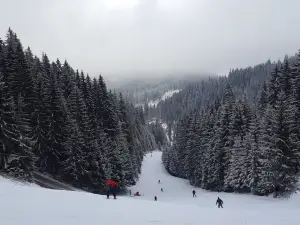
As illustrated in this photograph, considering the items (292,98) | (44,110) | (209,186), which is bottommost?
(209,186)

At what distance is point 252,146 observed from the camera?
4212 cm

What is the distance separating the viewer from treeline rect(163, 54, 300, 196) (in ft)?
120

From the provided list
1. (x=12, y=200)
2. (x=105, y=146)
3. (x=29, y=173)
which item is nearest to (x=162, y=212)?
(x=12, y=200)

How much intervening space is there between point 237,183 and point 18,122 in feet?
106

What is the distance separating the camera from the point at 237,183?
44.6 m

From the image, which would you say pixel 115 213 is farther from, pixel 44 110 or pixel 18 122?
pixel 44 110

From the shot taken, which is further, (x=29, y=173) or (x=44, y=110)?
(x=44, y=110)

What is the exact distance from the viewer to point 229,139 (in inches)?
1917

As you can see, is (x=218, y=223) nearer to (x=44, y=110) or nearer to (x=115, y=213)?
(x=115, y=213)

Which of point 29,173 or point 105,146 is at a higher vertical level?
point 105,146

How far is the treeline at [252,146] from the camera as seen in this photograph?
3669 cm

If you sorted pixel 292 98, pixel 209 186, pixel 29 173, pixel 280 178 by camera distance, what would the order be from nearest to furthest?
pixel 29 173, pixel 280 178, pixel 292 98, pixel 209 186

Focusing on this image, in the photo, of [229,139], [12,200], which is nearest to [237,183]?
[229,139]

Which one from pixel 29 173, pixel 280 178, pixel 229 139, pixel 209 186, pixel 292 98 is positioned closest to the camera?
pixel 29 173
